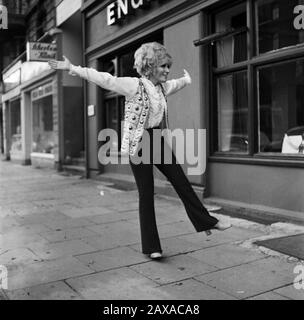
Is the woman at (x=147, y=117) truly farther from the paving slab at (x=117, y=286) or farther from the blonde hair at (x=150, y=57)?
the paving slab at (x=117, y=286)

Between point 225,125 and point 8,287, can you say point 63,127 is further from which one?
point 8,287

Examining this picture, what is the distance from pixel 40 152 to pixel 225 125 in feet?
38.1

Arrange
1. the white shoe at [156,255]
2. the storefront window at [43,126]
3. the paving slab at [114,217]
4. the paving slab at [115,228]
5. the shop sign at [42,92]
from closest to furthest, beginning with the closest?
1. the white shoe at [156,255]
2. the paving slab at [115,228]
3. the paving slab at [114,217]
4. the shop sign at [42,92]
5. the storefront window at [43,126]

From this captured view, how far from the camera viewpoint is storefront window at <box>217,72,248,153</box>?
269 inches

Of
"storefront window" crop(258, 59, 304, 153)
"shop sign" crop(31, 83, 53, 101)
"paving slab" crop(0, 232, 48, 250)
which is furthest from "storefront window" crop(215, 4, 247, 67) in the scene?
"shop sign" crop(31, 83, 53, 101)

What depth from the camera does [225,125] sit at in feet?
23.8

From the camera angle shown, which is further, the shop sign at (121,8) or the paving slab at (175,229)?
the shop sign at (121,8)

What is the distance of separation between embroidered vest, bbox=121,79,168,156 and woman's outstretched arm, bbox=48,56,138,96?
0.07 metres

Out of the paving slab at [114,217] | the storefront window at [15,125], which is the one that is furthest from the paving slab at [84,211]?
the storefront window at [15,125]

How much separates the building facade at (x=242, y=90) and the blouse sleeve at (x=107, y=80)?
2669 mm

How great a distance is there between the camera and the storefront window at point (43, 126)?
629 inches

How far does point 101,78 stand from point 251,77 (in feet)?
10.4

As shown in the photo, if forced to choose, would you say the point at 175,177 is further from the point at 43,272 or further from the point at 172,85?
the point at 43,272
